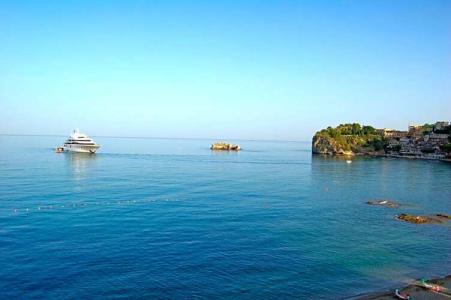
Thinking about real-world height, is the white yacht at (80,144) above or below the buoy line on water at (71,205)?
above

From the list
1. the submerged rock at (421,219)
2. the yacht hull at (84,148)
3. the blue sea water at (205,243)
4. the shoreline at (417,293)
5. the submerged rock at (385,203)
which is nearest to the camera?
the shoreline at (417,293)

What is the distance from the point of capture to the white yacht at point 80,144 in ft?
546

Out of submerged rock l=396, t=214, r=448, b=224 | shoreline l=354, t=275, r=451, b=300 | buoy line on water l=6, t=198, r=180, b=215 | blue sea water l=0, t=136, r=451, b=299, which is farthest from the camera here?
submerged rock l=396, t=214, r=448, b=224

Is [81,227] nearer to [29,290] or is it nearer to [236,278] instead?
[29,290]

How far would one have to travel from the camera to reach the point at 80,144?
168 meters

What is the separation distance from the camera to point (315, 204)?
215 feet

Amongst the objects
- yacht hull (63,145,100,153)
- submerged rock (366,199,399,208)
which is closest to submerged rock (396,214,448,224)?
submerged rock (366,199,399,208)

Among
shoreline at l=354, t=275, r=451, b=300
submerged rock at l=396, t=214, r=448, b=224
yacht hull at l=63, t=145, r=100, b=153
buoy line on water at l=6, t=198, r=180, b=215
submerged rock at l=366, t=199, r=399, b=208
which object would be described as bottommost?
shoreline at l=354, t=275, r=451, b=300

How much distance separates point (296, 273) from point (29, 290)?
19983 mm

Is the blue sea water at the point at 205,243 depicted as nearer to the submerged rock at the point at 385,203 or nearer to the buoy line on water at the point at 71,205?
the buoy line on water at the point at 71,205

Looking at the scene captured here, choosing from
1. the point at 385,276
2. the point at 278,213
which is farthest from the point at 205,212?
the point at 385,276

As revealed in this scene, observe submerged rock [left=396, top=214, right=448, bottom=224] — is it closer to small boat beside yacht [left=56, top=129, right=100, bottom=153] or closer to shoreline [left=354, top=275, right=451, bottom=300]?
shoreline [left=354, top=275, right=451, bottom=300]

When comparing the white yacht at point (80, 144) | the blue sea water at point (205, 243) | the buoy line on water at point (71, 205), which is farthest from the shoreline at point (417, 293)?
the white yacht at point (80, 144)

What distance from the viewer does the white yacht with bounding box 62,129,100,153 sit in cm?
16638
